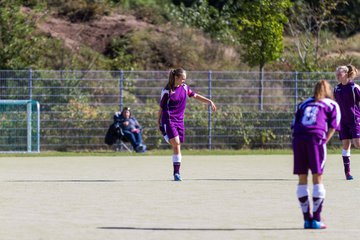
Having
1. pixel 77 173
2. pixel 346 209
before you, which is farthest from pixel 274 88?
pixel 346 209

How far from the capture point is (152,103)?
3006 centimetres

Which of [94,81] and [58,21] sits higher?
[58,21]

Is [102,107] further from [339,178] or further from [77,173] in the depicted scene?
[339,178]

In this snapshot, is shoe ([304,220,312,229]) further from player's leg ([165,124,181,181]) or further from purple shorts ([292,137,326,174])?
player's leg ([165,124,181,181])

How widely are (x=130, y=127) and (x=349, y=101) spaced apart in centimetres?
1131

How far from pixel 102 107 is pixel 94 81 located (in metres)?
0.83

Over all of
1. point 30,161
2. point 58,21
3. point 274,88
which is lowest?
point 30,161

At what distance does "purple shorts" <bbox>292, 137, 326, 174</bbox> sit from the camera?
10.7 meters

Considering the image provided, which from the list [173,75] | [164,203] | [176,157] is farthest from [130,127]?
[164,203]

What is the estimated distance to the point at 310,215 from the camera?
1066 cm

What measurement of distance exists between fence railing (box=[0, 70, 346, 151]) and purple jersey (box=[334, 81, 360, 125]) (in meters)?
12.3

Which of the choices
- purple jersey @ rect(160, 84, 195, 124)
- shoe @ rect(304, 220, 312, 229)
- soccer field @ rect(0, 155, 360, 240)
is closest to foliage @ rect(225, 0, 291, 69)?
soccer field @ rect(0, 155, 360, 240)

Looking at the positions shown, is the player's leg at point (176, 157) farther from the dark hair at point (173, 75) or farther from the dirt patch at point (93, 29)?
the dirt patch at point (93, 29)

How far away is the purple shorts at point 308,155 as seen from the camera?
10727 mm
